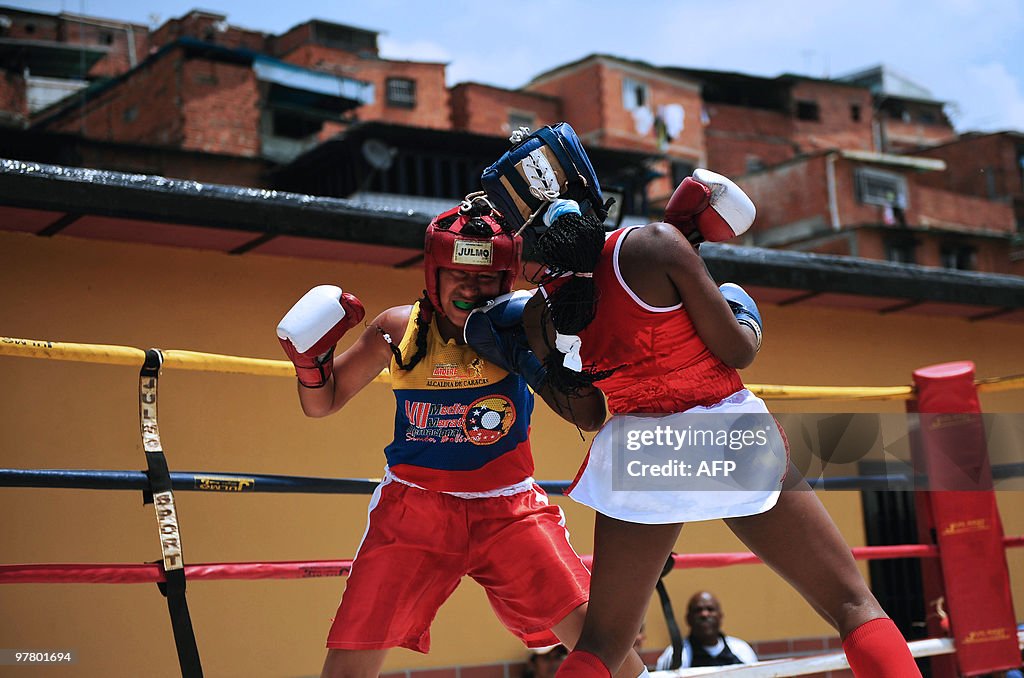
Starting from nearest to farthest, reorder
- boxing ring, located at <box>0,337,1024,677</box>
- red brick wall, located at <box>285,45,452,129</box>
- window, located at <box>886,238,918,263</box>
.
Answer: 1. boxing ring, located at <box>0,337,1024,677</box>
2. window, located at <box>886,238,918,263</box>
3. red brick wall, located at <box>285,45,452,129</box>

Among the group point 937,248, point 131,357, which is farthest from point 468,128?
point 131,357

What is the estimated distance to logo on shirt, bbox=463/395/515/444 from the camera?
2.82 meters

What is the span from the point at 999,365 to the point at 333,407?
18.2ft

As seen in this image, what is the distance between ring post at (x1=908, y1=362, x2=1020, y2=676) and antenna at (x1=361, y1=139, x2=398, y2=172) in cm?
1911

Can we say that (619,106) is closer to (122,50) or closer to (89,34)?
(122,50)

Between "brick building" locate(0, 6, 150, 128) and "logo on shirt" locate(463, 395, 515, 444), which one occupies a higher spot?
"brick building" locate(0, 6, 150, 128)

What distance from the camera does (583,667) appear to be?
230 cm

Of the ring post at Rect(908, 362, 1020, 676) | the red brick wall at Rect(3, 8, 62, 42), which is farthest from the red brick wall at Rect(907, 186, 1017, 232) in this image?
the ring post at Rect(908, 362, 1020, 676)

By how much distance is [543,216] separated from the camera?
239 cm

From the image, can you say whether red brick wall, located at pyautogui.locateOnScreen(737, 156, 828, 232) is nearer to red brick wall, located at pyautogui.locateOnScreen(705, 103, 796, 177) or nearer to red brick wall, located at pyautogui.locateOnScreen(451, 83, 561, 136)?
red brick wall, located at pyautogui.locateOnScreen(705, 103, 796, 177)

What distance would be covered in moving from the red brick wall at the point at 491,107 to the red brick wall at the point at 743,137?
264 inches

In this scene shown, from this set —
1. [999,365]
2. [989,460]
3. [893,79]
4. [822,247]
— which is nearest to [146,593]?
[989,460]

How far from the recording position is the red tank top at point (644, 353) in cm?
235

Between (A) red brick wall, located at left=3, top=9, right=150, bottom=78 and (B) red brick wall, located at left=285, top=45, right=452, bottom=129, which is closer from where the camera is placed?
(A) red brick wall, located at left=3, top=9, right=150, bottom=78
